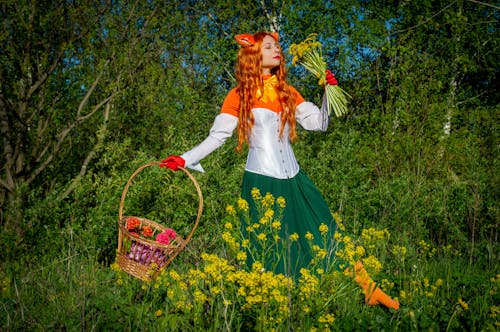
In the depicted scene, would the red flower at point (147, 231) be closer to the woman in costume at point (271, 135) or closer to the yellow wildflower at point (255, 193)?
the woman in costume at point (271, 135)

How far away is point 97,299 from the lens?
2.64m

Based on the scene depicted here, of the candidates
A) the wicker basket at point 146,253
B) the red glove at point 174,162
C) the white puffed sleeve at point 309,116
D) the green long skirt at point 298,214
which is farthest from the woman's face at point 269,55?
the wicker basket at point 146,253

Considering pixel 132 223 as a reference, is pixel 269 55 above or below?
above

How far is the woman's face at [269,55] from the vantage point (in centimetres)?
350

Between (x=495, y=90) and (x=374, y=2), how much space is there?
5.16 m

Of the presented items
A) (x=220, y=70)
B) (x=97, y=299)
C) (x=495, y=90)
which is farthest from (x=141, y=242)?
(x=495, y=90)

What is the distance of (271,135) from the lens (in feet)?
10.9

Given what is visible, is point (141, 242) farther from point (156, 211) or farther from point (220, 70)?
point (220, 70)

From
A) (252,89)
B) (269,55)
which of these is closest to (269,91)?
(252,89)

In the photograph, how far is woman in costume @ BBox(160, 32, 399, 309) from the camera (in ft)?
10.5

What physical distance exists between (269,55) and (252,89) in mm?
283

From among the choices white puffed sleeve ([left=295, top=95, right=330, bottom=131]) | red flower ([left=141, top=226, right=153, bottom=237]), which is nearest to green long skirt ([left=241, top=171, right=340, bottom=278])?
white puffed sleeve ([left=295, top=95, right=330, bottom=131])

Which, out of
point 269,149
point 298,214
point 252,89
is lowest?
point 298,214

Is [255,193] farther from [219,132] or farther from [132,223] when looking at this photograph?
[132,223]
